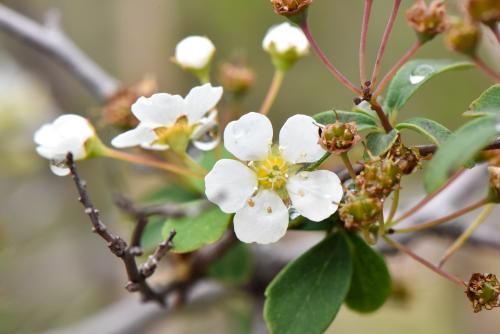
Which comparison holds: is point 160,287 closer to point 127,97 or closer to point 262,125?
point 127,97

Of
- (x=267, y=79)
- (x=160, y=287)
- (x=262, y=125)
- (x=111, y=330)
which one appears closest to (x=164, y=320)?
(x=111, y=330)

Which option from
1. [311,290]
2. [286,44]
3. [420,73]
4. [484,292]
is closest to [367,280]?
[311,290]

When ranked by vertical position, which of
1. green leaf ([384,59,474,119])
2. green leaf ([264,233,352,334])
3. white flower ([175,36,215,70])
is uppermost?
→ white flower ([175,36,215,70])

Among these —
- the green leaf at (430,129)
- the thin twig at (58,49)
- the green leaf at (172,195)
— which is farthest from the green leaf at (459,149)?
the thin twig at (58,49)

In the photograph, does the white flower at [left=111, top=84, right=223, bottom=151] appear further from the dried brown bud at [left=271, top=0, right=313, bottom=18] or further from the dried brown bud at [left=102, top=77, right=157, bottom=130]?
the dried brown bud at [left=102, top=77, right=157, bottom=130]

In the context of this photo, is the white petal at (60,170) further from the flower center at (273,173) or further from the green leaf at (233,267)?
the green leaf at (233,267)

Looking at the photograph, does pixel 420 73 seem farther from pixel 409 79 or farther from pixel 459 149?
pixel 459 149

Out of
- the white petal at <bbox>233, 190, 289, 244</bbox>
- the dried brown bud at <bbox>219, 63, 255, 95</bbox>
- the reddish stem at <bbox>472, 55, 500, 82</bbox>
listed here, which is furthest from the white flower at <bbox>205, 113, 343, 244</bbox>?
the dried brown bud at <bbox>219, 63, 255, 95</bbox>
